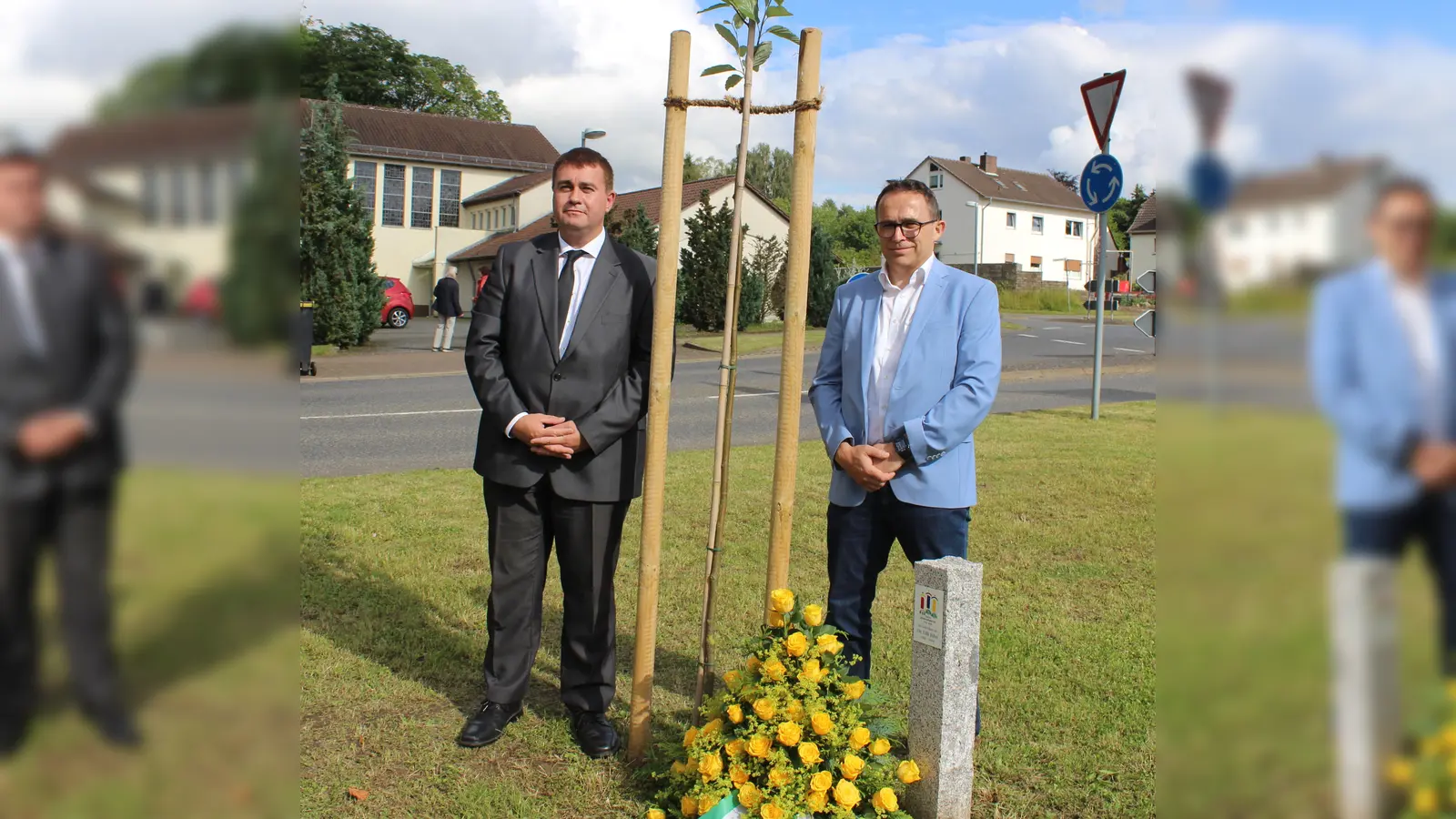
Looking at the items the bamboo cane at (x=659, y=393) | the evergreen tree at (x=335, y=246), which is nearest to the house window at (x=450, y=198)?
the evergreen tree at (x=335, y=246)

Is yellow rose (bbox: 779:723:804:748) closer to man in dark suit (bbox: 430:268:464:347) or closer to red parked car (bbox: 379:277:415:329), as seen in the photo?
man in dark suit (bbox: 430:268:464:347)

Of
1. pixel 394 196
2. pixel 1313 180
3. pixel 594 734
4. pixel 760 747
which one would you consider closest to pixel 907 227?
pixel 760 747

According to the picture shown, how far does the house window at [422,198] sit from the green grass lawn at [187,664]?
50.0 m

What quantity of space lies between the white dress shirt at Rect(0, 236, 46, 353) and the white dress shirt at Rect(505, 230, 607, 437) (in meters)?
3.26

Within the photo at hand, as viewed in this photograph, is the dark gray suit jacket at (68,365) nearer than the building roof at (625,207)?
Yes

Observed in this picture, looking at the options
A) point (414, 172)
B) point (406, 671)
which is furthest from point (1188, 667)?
point (414, 172)

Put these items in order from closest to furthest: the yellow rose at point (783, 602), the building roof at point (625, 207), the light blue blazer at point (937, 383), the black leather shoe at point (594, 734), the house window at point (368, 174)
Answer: the yellow rose at point (783, 602), the light blue blazer at point (937, 383), the black leather shoe at point (594, 734), the building roof at point (625, 207), the house window at point (368, 174)

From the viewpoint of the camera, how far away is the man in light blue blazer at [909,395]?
3.44m

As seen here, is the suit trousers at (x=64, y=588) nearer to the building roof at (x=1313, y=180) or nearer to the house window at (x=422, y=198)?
the building roof at (x=1313, y=180)

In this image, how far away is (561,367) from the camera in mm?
3727

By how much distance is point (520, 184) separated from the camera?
4600cm

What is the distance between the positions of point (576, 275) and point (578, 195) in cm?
29

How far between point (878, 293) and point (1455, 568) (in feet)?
10.5

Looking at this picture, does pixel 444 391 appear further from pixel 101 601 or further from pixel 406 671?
pixel 101 601
